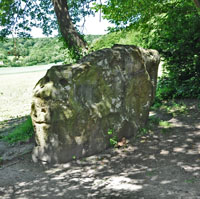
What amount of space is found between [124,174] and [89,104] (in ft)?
5.67

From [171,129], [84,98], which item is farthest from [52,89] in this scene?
[171,129]

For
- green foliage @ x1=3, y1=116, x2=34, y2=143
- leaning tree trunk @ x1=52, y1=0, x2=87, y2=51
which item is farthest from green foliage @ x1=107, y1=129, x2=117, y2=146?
leaning tree trunk @ x1=52, y1=0, x2=87, y2=51

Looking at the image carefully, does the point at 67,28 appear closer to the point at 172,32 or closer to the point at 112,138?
the point at 172,32

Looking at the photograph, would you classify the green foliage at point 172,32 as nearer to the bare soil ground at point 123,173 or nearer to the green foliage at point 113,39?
the green foliage at point 113,39

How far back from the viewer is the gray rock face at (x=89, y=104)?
546cm

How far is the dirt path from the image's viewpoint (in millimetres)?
4168

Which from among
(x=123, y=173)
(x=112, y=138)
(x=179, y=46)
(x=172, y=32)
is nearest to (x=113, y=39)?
(x=172, y=32)

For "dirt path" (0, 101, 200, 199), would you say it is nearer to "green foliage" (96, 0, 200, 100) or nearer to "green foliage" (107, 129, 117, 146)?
"green foliage" (107, 129, 117, 146)

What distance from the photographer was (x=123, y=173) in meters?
4.84

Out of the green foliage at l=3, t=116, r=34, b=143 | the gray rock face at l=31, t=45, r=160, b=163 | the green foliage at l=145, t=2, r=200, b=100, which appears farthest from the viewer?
the green foliage at l=145, t=2, r=200, b=100

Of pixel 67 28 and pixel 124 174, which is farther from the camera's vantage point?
pixel 67 28

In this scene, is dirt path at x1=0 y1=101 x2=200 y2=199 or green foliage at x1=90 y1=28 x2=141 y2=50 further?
green foliage at x1=90 y1=28 x2=141 y2=50

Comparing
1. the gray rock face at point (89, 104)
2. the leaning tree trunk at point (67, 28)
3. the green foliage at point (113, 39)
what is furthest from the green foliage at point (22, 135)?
the green foliage at point (113, 39)

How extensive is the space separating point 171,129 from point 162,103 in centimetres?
317
